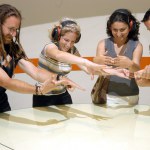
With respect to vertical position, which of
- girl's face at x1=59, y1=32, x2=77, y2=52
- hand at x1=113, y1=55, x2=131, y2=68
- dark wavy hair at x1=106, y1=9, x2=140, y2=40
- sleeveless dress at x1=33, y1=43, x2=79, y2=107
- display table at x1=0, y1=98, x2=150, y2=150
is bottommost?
display table at x1=0, y1=98, x2=150, y2=150

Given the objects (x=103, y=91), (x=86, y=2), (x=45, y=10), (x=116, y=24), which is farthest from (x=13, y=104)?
(x=116, y=24)

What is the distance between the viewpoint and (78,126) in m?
1.70

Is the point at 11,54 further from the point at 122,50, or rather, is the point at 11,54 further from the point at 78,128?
the point at 122,50

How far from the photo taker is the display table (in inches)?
54.9

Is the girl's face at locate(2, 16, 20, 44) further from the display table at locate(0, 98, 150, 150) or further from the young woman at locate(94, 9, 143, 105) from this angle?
the young woman at locate(94, 9, 143, 105)

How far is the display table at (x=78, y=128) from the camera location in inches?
54.9

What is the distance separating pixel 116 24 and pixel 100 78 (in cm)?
40

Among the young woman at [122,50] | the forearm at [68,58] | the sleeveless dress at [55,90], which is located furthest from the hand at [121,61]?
the sleeveless dress at [55,90]

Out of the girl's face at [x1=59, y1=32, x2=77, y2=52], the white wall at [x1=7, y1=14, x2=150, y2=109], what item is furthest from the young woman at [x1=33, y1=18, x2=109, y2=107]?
the white wall at [x1=7, y1=14, x2=150, y2=109]

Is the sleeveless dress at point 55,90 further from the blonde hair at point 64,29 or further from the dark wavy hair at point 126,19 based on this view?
the dark wavy hair at point 126,19

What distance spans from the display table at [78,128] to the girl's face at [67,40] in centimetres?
44

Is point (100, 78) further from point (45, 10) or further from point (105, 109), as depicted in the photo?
point (45, 10)

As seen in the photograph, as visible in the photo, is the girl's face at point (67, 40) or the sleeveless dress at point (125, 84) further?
the sleeveless dress at point (125, 84)

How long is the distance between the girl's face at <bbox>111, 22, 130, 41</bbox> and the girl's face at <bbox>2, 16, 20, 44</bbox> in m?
0.69
